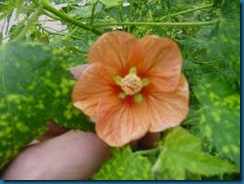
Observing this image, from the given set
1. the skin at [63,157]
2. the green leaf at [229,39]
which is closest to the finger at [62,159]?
the skin at [63,157]

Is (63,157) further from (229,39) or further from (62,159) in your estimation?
(229,39)

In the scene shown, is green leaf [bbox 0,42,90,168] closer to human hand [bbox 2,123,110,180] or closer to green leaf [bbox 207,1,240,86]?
human hand [bbox 2,123,110,180]

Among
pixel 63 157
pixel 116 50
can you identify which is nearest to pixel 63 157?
pixel 63 157

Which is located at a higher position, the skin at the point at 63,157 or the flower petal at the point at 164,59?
the flower petal at the point at 164,59

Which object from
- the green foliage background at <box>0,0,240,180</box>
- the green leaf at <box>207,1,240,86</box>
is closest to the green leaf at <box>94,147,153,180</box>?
→ the green foliage background at <box>0,0,240,180</box>

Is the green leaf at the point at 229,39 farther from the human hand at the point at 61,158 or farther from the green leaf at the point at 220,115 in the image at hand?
the human hand at the point at 61,158

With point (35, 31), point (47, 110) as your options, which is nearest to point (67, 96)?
point (47, 110)

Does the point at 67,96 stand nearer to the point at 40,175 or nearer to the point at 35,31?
the point at 40,175
